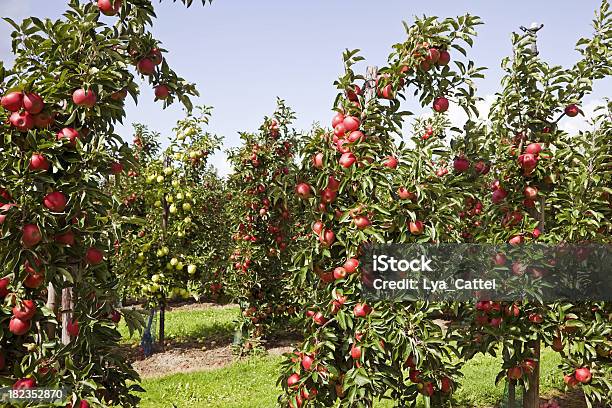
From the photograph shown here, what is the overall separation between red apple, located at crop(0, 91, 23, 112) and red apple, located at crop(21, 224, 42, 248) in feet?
1.56

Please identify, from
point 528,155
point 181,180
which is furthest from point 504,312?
point 181,180

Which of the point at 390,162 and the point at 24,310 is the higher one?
the point at 390,162

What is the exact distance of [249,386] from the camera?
5750 millimetres

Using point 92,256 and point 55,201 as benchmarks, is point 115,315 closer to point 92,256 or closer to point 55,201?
point 92,256

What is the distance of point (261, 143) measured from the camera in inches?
292

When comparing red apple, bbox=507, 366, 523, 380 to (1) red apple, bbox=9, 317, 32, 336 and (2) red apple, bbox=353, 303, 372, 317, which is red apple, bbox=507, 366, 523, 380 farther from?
(1) red apple, bbox=9, 317, 32, 336

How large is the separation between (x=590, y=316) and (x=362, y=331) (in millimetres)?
1988

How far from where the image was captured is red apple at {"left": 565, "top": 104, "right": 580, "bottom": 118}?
3.71 m

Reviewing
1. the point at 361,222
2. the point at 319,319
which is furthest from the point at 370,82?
the point at 319,319

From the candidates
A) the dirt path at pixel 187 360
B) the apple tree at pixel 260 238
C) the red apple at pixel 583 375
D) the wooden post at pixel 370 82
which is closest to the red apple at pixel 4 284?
the wooden post at pixel 370 82

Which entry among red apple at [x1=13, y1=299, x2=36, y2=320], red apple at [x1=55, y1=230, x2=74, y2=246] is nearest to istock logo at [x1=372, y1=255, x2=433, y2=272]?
red apple at [x1=55, y1=230, x2=74, y2=246]

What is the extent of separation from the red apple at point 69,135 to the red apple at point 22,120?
0.39 feet

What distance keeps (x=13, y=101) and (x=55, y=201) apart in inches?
16.7

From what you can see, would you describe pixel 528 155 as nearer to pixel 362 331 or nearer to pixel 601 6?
pixel 601 6
